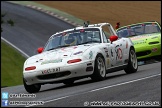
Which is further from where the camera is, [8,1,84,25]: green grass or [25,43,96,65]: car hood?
[8,1,84,25]: green grass

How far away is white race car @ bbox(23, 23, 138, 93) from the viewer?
12.9 metres

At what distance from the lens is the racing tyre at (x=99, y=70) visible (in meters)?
13.3

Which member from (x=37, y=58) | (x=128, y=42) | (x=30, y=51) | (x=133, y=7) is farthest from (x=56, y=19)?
(x=37, y=58)

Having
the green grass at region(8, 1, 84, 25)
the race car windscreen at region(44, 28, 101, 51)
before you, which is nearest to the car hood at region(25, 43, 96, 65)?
the race car windscreen at region(44, 28, 101, 51)

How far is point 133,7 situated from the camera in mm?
44031

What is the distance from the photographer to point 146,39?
20484 millimetres

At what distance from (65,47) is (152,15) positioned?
25578 millimetres

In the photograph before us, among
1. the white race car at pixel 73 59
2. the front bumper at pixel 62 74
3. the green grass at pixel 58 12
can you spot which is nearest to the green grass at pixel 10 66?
the green grass at pixel 58 12

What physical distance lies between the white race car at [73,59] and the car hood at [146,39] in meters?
5.07

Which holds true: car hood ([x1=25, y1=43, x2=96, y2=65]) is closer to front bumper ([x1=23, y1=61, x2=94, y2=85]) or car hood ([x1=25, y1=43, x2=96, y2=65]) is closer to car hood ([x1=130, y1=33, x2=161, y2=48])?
front bumper ([x1=23, y1=61, x2=94, y2=85])

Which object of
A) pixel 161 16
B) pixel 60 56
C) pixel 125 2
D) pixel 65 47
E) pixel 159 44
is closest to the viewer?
pixel 60 56

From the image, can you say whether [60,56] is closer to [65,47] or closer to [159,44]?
[65,47]

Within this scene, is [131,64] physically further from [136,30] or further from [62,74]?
[136,30]

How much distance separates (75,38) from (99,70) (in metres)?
1.45
